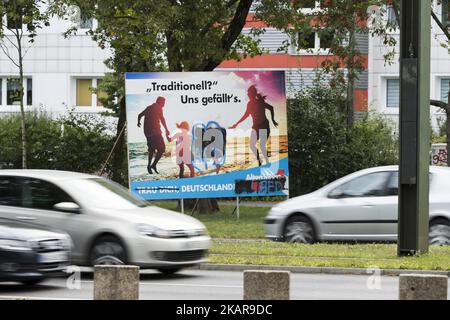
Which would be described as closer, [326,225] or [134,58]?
[326,225]

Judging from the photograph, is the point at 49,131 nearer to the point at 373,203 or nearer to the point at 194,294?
the point at 373,203

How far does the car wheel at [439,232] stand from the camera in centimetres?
2073

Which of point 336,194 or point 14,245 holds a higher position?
point 336,194

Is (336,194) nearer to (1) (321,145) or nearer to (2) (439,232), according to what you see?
(2) (439,232)

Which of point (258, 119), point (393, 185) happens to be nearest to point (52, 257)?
point (393, 185)

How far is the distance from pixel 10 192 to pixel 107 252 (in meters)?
1.86

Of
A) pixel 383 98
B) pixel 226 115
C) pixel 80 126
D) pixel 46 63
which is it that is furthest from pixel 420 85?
pixel 46 63

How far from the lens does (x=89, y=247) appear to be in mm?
16031

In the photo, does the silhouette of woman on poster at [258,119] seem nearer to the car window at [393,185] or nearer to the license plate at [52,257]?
the car window at [393,185]

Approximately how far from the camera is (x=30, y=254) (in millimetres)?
13945

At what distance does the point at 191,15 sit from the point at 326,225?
10.7 meters

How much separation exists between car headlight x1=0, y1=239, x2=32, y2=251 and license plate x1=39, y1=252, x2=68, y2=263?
20cm

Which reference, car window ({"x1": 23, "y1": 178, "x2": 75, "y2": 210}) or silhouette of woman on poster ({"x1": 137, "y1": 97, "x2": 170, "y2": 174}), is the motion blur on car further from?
silhouette of woman on poster ({"x1": 137, "y1": 97, "x2": 170, "y2": 174})

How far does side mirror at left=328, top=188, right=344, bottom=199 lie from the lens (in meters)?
21.5
